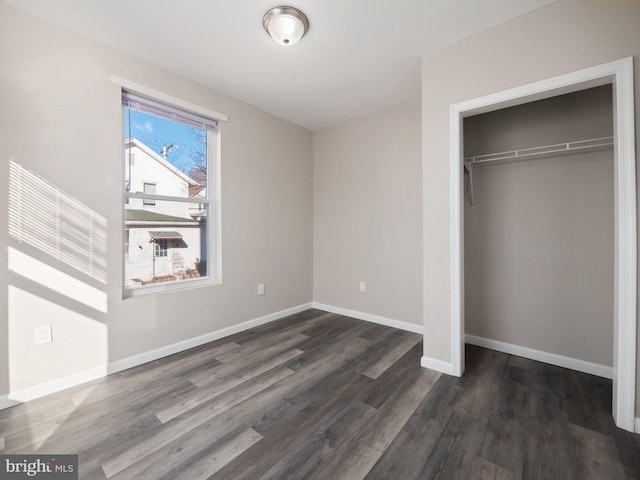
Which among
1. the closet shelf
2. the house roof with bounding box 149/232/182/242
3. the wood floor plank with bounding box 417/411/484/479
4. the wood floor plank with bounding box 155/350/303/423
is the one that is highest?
the closet shelf

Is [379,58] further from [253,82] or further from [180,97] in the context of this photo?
[180,97]

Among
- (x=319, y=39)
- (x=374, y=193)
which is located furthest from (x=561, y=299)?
(x=319, y=39)

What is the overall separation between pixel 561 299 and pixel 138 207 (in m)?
3.71

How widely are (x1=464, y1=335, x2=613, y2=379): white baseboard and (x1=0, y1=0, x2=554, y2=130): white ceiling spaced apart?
8.52ft

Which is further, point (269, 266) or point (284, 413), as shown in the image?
point (269, 266)

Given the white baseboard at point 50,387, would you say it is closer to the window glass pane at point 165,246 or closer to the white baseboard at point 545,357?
the window glass pane at point 165,246

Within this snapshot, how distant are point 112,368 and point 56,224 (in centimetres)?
117

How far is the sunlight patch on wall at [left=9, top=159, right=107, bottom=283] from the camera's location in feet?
6.06

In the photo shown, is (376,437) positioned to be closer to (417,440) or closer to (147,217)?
(417,440)

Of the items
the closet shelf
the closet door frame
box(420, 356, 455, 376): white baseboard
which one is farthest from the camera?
box(420, 356, 455, 376): white baseboard

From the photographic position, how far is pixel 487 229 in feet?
8.87

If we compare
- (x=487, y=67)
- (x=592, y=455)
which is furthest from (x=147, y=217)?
(x=592, y=455)

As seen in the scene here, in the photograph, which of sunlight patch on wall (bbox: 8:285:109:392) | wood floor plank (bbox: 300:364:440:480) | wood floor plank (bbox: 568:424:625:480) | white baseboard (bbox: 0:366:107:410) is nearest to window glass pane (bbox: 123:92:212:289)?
sunlight patch on wall (bbox: 8:285:109:392)

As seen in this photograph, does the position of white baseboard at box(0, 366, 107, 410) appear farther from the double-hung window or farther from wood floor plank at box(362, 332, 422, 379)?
wood floor plank at box(362, 332, 422, 379)
